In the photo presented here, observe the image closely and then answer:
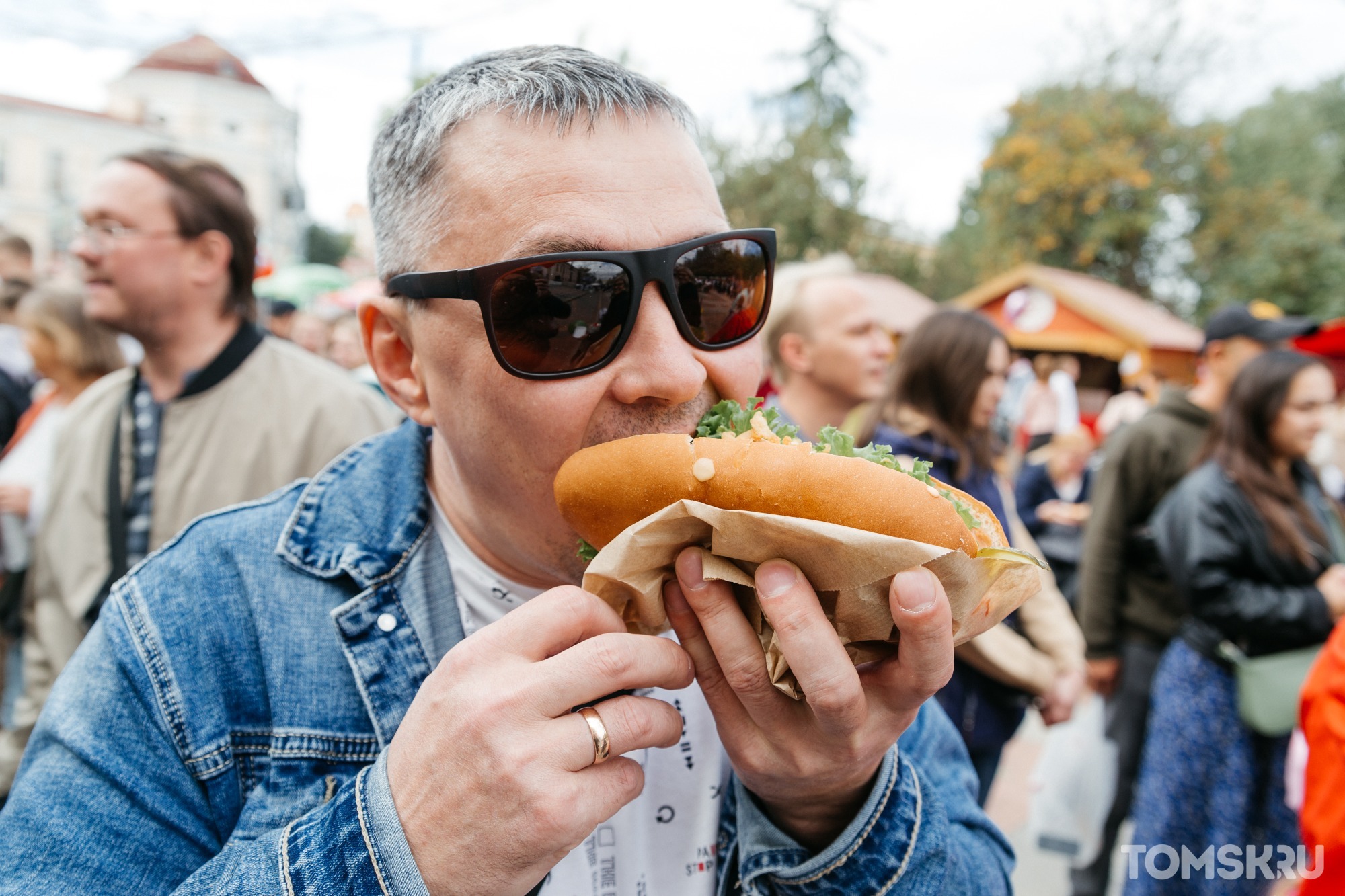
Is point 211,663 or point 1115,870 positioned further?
point 1115,870

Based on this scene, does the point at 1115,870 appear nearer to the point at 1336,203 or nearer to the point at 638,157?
the point at 638,157

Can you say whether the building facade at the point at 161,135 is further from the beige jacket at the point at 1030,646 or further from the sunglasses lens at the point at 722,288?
the beige jacket at the point at 1030,646

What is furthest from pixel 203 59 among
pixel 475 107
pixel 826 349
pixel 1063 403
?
Answer: pixel 1063 403

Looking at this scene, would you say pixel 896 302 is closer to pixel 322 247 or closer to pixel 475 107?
pixel 475 107

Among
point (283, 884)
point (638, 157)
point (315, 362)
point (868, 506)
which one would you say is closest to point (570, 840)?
point (283, 884)

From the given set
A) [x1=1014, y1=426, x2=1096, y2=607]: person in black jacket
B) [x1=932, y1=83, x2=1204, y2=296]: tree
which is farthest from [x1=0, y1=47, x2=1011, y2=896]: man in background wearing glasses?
[x1=932, y1=83, x2=1204, y2=296]: tree

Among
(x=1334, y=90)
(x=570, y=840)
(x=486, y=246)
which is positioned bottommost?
(x=570, y=840)

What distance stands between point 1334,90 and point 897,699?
53913 mm

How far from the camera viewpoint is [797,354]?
4.68 metres

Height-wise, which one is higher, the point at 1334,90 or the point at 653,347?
the point at 1334,90

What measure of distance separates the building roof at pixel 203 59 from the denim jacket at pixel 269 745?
978 centimetres

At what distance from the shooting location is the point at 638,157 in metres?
Answer: 1.47

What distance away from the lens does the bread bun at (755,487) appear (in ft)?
4.17

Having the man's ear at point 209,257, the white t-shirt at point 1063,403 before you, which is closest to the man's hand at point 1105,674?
the man's ear at point 209,257
